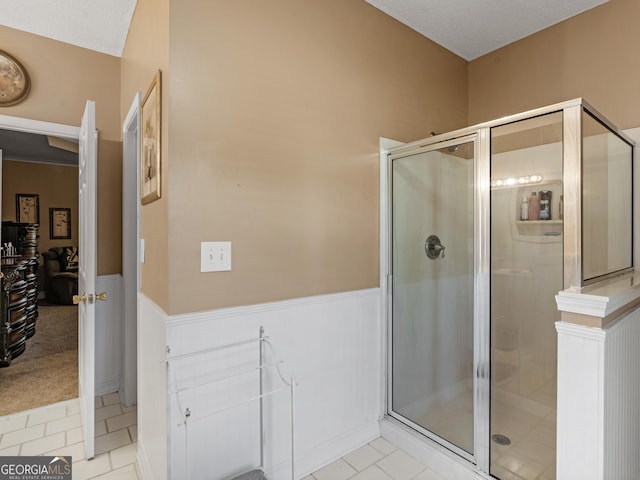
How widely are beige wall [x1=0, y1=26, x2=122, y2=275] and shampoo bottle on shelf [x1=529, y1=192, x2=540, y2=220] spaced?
2834 mm

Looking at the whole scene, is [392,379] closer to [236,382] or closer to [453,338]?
[453,338]

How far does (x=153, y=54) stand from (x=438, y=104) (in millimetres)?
1943

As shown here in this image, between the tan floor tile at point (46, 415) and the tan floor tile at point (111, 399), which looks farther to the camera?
the tan floor tile at point (111, 399)

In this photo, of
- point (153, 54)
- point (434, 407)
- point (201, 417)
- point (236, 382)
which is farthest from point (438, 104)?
point (201, 417)

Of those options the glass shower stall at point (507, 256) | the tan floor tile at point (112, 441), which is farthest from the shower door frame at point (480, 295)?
the tan floor tile at point (112, 441)

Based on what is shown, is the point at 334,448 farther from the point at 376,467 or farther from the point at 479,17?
the point at 479,17

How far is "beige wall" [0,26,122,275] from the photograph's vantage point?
2.37 meters

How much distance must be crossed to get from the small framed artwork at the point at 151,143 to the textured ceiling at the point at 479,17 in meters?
1.46

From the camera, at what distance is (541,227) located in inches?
66.1

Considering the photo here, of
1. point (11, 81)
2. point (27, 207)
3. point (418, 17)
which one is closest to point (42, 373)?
point (11, 81)

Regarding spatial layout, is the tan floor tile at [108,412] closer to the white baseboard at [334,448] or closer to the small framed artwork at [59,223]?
the white baseboard at [334,448]

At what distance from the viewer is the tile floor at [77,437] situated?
1895 mm

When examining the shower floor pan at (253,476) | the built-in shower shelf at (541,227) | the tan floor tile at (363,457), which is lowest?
the tan floor tile at (363,457)

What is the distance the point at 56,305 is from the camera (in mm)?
6207
